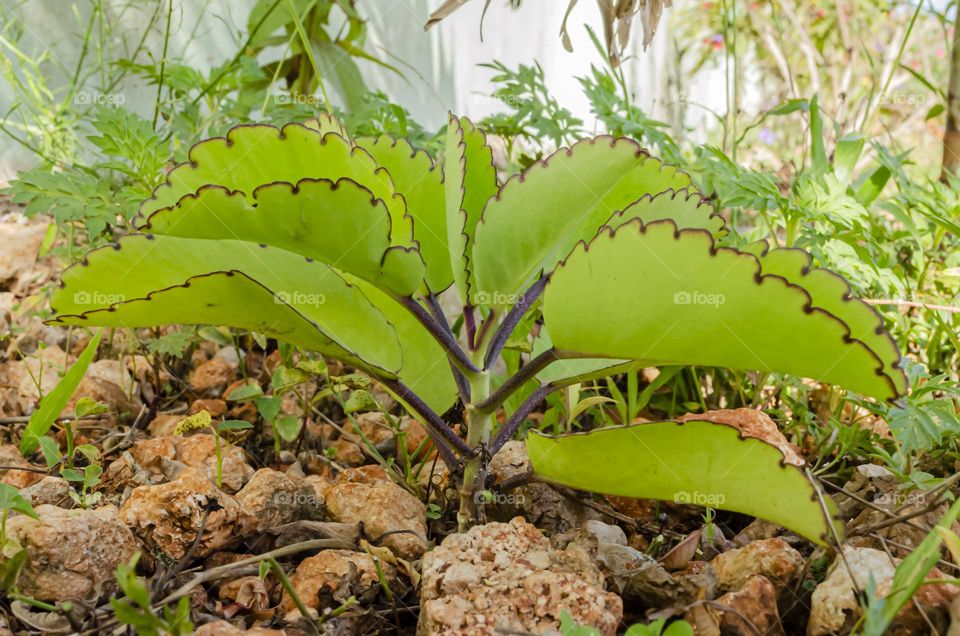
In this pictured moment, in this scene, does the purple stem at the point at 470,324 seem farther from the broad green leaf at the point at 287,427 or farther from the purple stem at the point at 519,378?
the broad green leaf at the point at 287,427

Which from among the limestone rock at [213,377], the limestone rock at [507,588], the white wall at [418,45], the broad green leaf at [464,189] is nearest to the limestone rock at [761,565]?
the limestone rock at [507,588]

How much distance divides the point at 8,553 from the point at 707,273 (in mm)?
607

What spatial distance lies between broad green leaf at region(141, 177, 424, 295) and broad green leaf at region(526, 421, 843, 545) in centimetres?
24

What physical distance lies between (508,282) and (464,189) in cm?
10

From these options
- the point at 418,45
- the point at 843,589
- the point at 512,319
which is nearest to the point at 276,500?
the point at 512,319

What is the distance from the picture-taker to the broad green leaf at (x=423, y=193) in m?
0.85

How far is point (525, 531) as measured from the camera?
0.74 metres

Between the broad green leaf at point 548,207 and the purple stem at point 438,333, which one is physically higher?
the broad green leaf at point 548,207

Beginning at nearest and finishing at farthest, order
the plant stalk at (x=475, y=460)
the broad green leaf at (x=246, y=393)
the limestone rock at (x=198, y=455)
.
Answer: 1. the plant stalk at (x=475, y=460)
2. the limestone rock at (x=198, y=455)
3. the broad green leaf at (x=246, y=393)

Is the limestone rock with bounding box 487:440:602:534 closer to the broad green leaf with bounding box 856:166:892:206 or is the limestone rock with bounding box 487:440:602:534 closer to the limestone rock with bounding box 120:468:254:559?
the limestone rock with bounding box 120:468:254:559

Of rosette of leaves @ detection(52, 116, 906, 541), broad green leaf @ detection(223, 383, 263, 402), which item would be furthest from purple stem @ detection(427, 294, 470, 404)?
broad green leaf @ detection(223, 383, 263, 402)

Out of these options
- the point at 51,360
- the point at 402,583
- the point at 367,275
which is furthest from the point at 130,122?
the point at 402,583

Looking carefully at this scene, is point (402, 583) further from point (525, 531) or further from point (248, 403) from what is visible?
point (248, 403)

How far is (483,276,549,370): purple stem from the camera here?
32.1 inches
